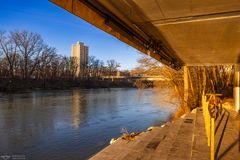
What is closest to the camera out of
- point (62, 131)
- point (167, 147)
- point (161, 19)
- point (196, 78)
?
point (161, 19)

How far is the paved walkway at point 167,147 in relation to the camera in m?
4.07

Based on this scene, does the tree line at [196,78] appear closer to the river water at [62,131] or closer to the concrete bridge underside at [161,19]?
the river water at [62,131]

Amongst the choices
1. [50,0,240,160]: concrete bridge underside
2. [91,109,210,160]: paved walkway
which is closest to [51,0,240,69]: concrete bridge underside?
[50,0,240,160]: concrete bridge underside

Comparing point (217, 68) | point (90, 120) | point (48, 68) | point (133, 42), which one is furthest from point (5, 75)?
point (133, 42)

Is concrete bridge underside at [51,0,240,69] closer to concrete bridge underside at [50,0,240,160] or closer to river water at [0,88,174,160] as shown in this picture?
concrete bridge underside at [50,0,240,160]

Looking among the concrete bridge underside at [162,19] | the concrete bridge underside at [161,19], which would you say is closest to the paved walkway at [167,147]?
the concrete bridge underside at [162,19]

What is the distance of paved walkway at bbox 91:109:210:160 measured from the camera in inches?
160

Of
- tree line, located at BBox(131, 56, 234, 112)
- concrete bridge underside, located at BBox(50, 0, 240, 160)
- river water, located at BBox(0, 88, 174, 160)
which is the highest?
concrete bridge underside, located at BBox(50, 0, 240, 160)

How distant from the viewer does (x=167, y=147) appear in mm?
4531

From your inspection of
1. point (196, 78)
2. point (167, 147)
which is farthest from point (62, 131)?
point (167, 147)

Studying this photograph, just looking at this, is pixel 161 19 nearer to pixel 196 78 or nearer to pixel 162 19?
pixel 162 19

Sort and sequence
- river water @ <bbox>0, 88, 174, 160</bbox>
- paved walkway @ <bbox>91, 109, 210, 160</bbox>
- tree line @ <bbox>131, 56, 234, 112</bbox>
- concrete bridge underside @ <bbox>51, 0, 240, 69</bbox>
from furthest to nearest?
tree line @ <bbox>131, 56, 234, 112</bbox> < river water @ <bbox>0, 88, 174, 160</bbox> < paved walkway @ <bbox>91, 109, 210, 160</bbox> < concrete bridge underside @ <bbox>51, 0, 240, 69</bbox>

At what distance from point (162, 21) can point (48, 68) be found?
182ft

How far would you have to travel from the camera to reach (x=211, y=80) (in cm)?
1438
